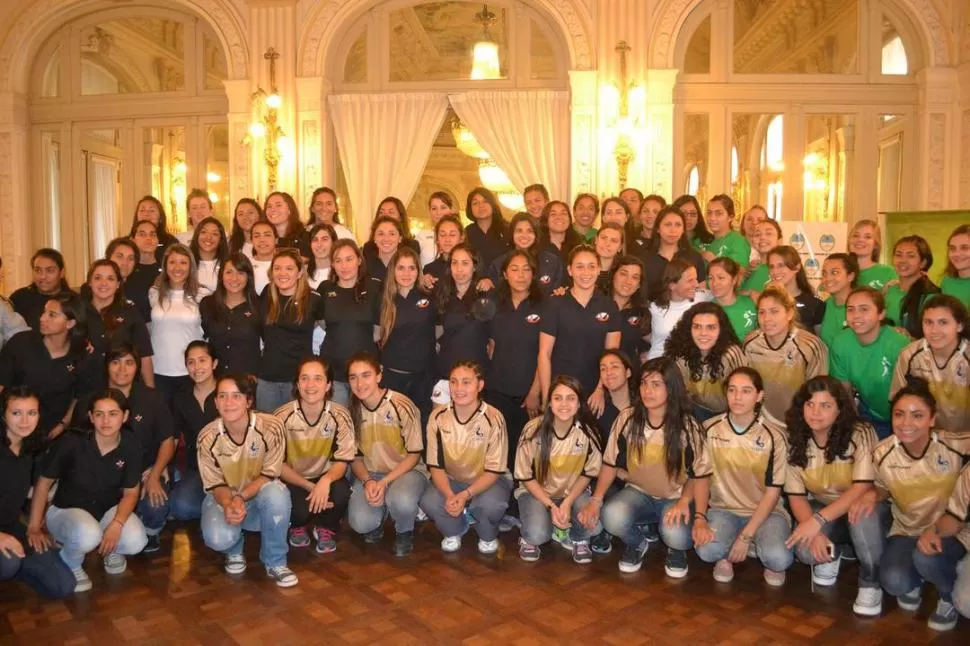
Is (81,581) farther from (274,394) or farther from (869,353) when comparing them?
(869,353)

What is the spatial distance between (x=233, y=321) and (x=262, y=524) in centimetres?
129

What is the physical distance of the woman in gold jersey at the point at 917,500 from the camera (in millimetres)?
3590

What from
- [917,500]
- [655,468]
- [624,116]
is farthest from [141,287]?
[624,116]

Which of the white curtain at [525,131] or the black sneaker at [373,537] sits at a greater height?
the white curtain at [525,131]

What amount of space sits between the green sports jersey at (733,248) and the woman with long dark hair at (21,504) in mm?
4205

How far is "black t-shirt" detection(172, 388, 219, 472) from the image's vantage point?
464 cm

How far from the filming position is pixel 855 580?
4.05 m

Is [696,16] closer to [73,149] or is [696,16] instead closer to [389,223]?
[389,223]

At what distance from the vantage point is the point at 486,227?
19.3 ft

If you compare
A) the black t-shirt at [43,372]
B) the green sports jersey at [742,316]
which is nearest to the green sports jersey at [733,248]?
the green sports jersey at [742,316]

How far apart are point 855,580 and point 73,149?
9.35 m

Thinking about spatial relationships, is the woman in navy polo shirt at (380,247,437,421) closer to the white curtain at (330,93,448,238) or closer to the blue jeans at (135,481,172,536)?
the blue jeans at (135,481,172,536)

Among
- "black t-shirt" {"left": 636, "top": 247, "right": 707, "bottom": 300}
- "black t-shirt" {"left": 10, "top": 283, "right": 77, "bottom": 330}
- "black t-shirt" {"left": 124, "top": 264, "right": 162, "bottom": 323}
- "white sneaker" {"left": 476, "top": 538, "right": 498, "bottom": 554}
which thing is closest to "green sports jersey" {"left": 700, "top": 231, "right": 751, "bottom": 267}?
"black t-shirt" {"left": 636, "top": 247, "right": 707, "bottom": 300}

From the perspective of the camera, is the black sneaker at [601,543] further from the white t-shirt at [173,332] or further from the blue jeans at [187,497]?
the white t-shirt at [173,332]
